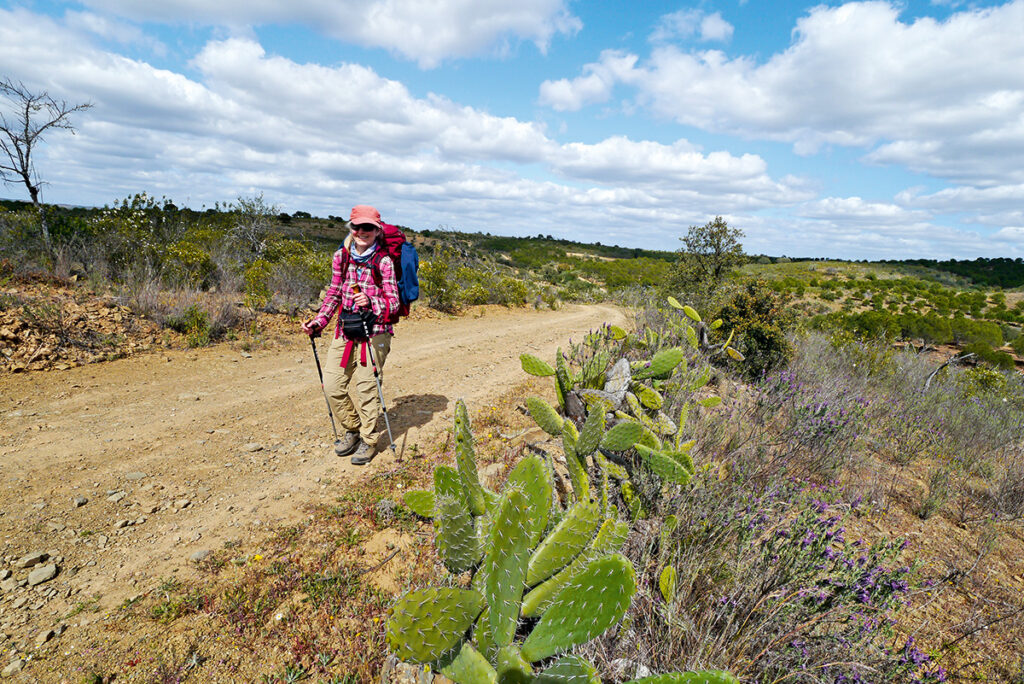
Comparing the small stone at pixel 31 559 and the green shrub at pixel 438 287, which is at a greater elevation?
the green shrub at pixel 438 287

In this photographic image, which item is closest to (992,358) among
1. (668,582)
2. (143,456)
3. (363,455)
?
(668,582)

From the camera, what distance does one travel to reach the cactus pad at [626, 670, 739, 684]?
1043 mm

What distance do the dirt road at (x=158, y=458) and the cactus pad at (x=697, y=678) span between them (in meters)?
2.63

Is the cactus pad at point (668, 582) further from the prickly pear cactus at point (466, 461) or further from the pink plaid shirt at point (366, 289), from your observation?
the pink plaid shirt at point (366, 289)

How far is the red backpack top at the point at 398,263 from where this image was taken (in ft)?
12.4

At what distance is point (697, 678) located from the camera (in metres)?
1.07

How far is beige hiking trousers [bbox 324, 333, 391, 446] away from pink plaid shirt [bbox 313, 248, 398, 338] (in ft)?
0.59

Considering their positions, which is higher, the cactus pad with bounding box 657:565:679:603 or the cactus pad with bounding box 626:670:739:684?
the cactus pad with bounding box 626:670:739:684

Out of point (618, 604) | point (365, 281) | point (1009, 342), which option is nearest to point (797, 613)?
point (618, 604)

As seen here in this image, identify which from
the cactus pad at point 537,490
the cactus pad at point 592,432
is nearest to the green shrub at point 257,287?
the cactus pad at point 592,432

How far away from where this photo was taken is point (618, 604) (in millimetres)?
1134

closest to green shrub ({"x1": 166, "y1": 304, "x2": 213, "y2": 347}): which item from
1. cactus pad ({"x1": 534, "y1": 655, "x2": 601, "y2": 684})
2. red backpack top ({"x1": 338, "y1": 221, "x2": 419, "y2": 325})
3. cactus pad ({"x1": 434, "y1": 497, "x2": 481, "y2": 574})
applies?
red backpack top ({"x1": 338, "y1": 221, "x2": 419, "y2": 325})

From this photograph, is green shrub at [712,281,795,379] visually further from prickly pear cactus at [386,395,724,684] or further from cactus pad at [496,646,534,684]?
cactus pad at [496,646,534,684]

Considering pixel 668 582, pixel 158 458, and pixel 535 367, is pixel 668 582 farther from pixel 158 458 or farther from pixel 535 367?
pixel 158 458
